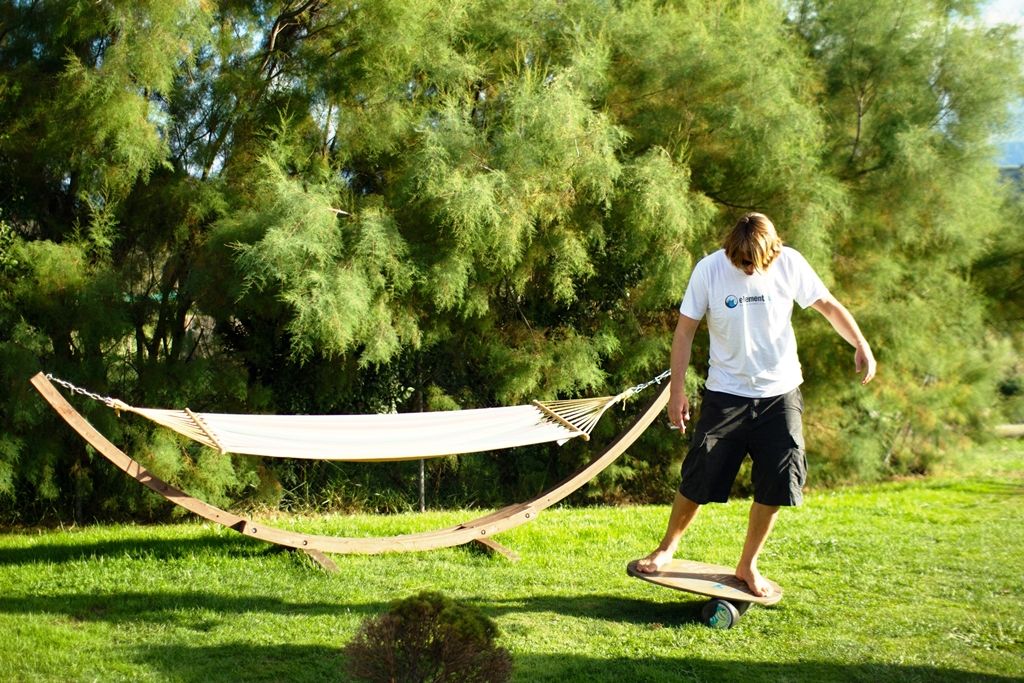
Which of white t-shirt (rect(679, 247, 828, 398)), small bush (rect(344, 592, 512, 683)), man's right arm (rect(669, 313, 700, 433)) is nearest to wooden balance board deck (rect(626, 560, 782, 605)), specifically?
man's right arm (rect(669, 313, 700, 433))

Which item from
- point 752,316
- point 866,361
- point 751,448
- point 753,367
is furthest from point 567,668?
point 866,361

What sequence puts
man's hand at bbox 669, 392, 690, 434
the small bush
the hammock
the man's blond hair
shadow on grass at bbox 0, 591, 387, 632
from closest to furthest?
the small bush, the man's blond hair, man's hand at bbox 669, 392, 690, 434, shadow on grass at bbox 0, 591, 387, 632, the hammock

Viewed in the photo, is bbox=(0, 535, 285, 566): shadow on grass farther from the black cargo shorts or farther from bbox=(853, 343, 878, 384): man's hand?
bbox=(853, 343, 878, 384): man's hand

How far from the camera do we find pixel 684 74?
225 inches

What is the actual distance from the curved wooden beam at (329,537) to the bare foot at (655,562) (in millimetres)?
753

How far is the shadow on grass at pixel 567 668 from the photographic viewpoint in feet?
9.12

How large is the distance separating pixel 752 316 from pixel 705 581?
90 centimetres

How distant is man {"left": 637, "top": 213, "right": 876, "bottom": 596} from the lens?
311 centimetres

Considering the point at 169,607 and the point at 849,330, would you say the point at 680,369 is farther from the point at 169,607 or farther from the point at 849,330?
the point at 169,607

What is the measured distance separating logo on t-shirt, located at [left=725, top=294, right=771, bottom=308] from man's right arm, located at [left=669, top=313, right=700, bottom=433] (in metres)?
0.14

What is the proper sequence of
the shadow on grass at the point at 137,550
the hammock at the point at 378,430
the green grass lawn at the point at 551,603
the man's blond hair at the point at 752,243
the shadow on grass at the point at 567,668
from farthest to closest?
the shadow on grass at the point at 137,550
the hammock at the point at 378,430
the man's blond hair at the point at 752,243
the green grass lawn at the point at 551,603
the shadow on grass at the point at 567,668

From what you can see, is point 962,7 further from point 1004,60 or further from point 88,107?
point 88,107

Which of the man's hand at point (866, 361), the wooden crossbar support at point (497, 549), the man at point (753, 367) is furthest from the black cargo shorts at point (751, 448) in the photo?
the wooden crossbar support at point (497, 549)

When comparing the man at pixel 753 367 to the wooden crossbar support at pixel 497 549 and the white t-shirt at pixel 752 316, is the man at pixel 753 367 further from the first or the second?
the wooden crossbar support at pixel 497 549
